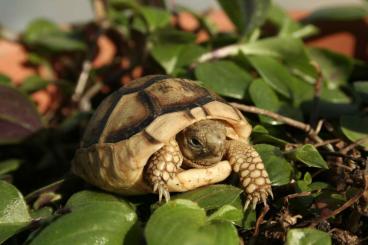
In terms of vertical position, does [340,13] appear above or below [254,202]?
above

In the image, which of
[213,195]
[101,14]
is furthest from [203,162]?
[101,14]

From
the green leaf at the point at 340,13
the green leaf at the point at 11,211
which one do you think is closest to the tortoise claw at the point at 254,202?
the green leaf at the point at 11,211

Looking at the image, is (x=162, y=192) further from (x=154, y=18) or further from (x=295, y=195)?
(x=154, y=18)

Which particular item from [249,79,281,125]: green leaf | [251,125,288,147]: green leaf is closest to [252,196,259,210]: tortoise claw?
[251,125,288,147]: green leaf

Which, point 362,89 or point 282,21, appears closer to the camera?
point 362,89

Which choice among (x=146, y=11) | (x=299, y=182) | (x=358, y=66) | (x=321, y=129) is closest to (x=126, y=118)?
(x=299, y=182)

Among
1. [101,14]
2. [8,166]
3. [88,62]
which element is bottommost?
[8,166]

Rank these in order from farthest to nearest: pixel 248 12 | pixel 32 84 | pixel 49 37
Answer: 1. pixel 49 37
2. pixel 32 84
3. pixel 248 12

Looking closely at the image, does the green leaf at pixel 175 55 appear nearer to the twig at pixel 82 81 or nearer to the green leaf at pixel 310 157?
the twig at pixel 82 81
